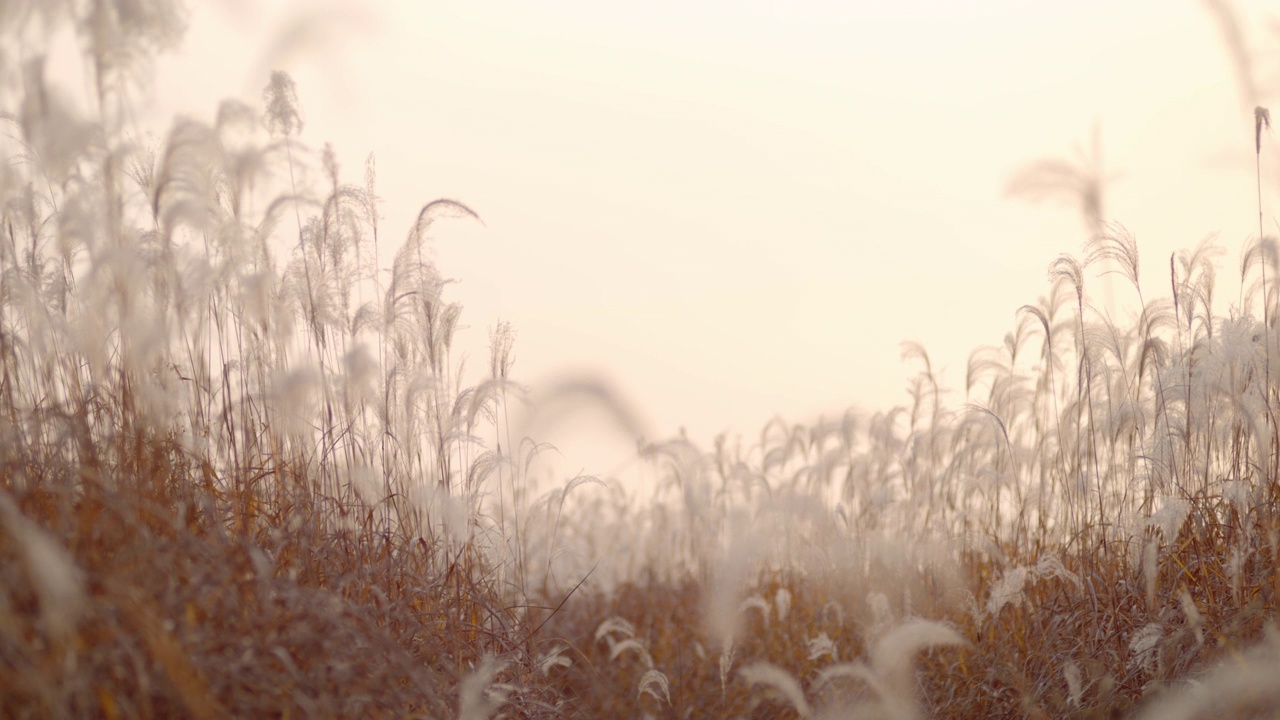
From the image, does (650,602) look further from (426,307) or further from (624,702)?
(426,307)

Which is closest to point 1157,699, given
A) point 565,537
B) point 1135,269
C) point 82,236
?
point 1135,269

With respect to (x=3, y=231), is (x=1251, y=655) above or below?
below

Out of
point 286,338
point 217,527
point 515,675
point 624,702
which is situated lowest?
point 624,702

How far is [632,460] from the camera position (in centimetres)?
700

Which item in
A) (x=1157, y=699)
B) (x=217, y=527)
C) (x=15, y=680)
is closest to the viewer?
(x=15, y=680)

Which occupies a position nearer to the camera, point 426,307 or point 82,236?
point 82,236

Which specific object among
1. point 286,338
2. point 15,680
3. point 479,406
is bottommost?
point 15,680

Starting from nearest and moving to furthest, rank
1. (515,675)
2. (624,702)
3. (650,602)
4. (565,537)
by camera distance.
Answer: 1. (515,675)
2. (624,702)
3. (650,602)
4. (565,537)

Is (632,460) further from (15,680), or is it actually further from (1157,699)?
(15,680)

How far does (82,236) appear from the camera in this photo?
12.4ft

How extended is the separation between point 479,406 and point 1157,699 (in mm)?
2700

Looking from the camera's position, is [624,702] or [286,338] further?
[624,702]

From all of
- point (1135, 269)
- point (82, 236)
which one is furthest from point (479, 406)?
point (1135, 269)

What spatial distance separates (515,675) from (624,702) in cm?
132
